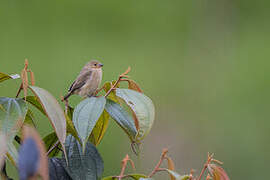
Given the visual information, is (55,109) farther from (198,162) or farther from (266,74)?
(266,74)

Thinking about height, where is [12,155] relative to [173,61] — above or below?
above

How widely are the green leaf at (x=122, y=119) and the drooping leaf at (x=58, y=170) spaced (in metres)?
0.12

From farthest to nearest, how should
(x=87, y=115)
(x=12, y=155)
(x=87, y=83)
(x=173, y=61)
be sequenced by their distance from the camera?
(x=173, y=61)
(x=87, y=83)
(x=87, y=115)
(x=12, y=155)

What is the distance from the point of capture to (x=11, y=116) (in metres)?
0.68

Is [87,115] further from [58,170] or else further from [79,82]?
[79,82]

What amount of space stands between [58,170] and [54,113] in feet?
0.61

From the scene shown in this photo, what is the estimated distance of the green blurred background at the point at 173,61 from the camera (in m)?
5.07

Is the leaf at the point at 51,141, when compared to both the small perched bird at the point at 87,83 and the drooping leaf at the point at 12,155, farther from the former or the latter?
the small perched bird at the point at 87,83

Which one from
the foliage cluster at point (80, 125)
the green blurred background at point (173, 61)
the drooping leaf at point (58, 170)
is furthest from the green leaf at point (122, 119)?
the green blurred background at point (173, 61)

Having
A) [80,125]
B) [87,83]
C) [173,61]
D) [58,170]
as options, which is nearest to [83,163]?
[58,170]

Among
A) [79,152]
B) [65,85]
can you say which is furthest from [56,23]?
[79,152]

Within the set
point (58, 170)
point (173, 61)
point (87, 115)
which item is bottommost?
point (173, 61)

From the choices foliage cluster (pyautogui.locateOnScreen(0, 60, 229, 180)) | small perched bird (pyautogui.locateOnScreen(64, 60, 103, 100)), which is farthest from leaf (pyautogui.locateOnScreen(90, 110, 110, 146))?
small perched bird (pyautogui.locateOnScreen(64, 60, 103, 100))

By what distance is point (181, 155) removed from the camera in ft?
16.7
